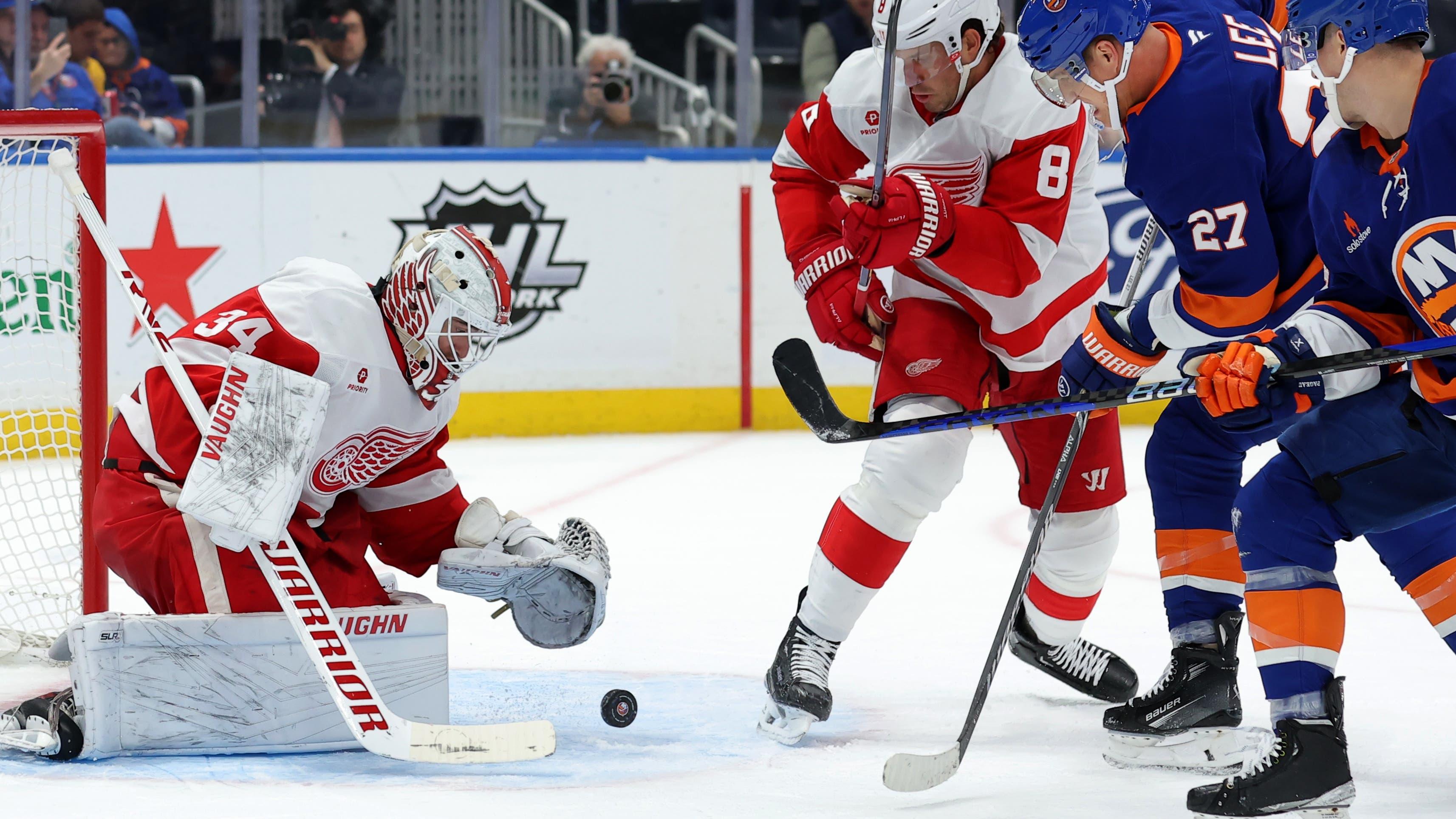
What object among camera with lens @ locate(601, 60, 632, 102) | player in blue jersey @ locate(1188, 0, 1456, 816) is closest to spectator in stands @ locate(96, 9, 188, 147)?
camera with lens @ locate(601, 60, 632, 102)

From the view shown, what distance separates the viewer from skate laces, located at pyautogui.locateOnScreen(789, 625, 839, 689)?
226 cm

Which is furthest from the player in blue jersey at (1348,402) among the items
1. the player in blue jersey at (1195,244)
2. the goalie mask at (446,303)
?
the goalie mask at (446,303)

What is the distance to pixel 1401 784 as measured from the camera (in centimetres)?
200

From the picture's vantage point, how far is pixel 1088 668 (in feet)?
8.20

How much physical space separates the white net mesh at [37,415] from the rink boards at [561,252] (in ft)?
3.02

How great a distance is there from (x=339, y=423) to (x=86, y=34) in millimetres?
3931

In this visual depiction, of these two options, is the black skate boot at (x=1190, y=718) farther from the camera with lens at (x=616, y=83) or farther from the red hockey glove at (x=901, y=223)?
the camera with lens at (x=616, y=83)

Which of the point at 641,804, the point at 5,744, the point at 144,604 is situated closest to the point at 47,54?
the point at 144,604

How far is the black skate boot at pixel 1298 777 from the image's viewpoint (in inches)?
68.3

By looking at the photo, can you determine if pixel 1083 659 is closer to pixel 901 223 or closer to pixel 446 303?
pixel 901 223

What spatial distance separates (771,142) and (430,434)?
12.2 feet

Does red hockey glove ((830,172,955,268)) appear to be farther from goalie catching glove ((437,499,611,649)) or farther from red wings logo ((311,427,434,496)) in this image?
red wings logo ((311,427,434,496))

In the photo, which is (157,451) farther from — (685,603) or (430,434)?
(685,603)

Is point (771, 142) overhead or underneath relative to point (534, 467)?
overhead
